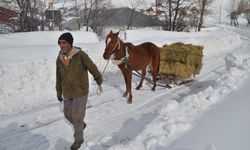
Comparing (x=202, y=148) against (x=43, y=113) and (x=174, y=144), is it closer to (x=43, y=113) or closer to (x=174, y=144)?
(x=174, y=144)

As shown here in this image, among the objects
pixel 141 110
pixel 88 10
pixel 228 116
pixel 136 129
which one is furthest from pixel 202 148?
pixel 88 10

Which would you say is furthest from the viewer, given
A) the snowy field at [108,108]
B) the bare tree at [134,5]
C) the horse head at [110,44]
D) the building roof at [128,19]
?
the bare tree at [134,5]

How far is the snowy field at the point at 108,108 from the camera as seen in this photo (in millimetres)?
5610

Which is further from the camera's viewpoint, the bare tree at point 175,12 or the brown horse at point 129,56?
the bare tree at point 175,12

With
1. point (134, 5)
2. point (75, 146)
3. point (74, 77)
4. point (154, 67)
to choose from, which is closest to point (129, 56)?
point (154, 67)

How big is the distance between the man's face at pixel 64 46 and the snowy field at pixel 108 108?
1.66 m

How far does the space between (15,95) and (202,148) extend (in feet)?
20.1

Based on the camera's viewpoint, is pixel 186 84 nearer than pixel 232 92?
No

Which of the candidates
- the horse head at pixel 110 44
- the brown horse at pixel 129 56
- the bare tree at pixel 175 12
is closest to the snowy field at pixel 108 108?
the brown horse at pixel 129 56

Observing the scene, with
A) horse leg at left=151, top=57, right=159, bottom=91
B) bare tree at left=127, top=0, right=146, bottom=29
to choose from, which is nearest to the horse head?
horse leg at left=151, top=57, right=159, bottom=91

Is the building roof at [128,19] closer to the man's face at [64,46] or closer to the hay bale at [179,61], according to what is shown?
the hay bale at [179,61]

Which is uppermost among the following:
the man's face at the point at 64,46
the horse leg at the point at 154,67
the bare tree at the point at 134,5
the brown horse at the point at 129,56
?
the bare tree at the point at 134,5

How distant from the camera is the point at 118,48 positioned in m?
8.43

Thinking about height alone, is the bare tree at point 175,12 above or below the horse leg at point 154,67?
above
